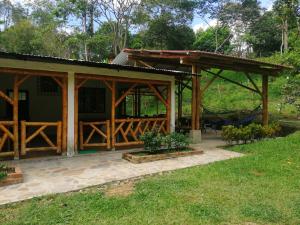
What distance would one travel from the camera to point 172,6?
31672 millimetres

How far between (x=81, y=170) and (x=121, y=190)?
1711 millimetres

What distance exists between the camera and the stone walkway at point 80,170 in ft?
19.1

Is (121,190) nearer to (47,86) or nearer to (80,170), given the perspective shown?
(80,170)

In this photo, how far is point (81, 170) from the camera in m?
7.28

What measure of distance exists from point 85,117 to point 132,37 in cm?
2272

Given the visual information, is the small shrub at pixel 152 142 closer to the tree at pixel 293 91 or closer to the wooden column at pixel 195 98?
the wooden column at pixel 195 98

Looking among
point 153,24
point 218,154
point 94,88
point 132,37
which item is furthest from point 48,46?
point 218,154

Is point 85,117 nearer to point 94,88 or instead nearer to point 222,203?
point 94,88

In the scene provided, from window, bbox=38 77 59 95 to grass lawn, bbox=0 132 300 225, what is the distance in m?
6.82

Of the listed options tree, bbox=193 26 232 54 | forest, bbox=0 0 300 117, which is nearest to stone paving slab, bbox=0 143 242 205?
forest, bbox=0 0 300 117

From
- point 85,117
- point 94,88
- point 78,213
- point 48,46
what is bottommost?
point 78,213

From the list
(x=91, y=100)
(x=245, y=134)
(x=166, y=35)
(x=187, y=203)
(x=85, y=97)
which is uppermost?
(x=166, y=35)

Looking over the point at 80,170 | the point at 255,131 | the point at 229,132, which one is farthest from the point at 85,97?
the point at 255,131

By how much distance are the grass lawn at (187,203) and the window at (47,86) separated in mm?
6816
